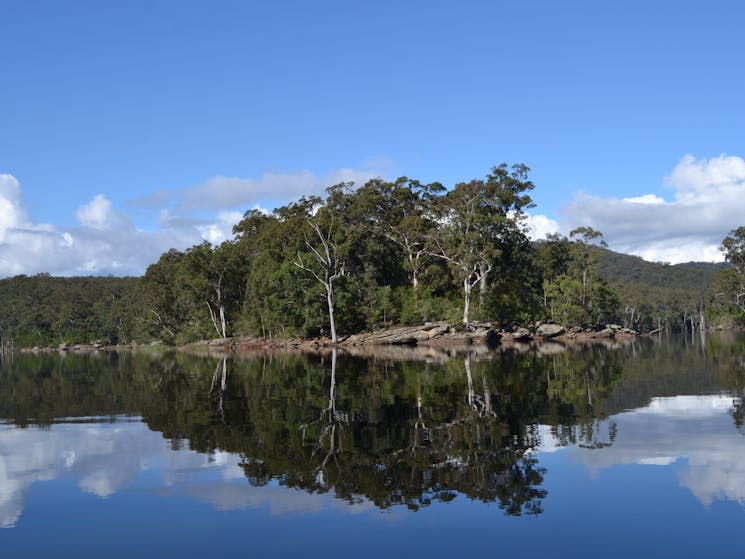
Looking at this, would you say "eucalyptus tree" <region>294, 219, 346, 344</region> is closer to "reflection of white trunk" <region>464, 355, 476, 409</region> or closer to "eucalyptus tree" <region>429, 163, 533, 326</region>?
"eucalyptus tree" <region>429, 163, 533, 326</region>

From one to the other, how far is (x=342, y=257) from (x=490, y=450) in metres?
58.0

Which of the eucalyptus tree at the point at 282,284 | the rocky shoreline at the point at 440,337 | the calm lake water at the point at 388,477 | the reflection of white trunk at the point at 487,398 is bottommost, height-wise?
the calm lake water at the point at 388,477

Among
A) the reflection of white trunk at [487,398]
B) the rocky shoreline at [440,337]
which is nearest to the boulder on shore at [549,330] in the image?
the rocky shoreline at [440,337]

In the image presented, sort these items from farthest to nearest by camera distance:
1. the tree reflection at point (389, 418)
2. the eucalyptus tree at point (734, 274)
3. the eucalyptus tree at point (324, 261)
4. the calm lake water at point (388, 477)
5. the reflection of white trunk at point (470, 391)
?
the eucalyptus tree at point (734, 274) → the eucalyptus tree at point (324, 261) → the reflection of white trunk at point (470, 391) → the tree reflection at point (389, 418) → the calm lake water at point (388, 477)

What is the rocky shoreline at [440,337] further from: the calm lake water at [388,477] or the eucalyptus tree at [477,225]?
the calm lake water at [388,477]

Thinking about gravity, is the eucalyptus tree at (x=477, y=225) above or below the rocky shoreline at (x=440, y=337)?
above

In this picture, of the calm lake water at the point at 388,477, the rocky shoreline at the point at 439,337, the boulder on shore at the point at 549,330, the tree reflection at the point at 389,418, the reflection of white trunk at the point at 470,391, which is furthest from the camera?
the boulder on shore at the point at 549,330

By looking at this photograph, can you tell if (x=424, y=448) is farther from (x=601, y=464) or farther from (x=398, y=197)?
(x=398, y=197)

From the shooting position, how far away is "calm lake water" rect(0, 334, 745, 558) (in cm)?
748

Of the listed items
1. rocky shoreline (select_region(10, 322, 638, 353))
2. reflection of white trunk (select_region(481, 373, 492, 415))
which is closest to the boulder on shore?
rocky shoreline (select_region(10, 322, 638, 353))

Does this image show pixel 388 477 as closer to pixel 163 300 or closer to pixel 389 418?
pixel 389 418

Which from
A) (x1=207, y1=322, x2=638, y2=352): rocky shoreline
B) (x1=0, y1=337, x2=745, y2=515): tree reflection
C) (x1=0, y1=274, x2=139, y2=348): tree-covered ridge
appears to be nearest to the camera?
(x1=0, y1=337, x2=745, y2=515): tree reflection

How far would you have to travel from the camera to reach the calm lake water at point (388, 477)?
7477 mm

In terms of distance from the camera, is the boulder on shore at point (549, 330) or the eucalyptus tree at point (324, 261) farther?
the boulder on shore at point (549, 330)
